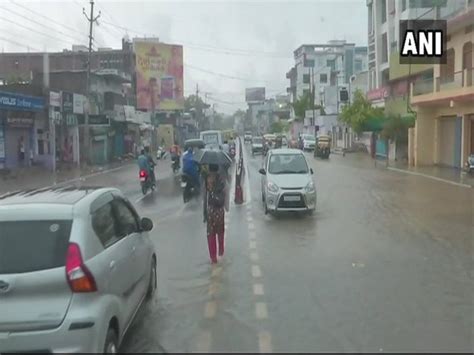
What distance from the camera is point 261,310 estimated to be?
277 inches

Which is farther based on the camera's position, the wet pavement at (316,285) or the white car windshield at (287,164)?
the white car windshield at (287,164)

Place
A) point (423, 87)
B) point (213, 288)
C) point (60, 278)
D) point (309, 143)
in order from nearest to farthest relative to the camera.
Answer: point (60, 278), point (213, 288), point (423, 87), point (309, 143)

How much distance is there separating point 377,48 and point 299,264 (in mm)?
48418

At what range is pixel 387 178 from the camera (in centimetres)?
2809

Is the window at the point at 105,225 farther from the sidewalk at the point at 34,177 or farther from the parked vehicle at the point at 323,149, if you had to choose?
the parked vehicle at the point at 323,149

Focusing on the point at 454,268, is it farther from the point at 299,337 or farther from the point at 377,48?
the point at 377,48

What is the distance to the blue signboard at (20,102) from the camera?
1226 inches

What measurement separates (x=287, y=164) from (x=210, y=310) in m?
9.79

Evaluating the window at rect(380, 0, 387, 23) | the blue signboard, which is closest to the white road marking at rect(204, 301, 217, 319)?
the blue signboard

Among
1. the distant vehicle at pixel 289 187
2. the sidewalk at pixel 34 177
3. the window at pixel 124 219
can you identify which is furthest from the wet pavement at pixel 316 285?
the sidewalk at pixel 34 177

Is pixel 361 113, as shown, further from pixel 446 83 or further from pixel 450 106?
pixel 446 83

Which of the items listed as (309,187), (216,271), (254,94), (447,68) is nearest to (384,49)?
(447,68)

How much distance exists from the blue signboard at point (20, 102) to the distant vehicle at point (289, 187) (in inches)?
783

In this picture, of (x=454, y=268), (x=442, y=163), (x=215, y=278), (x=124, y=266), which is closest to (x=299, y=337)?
(x=124, y=266)
